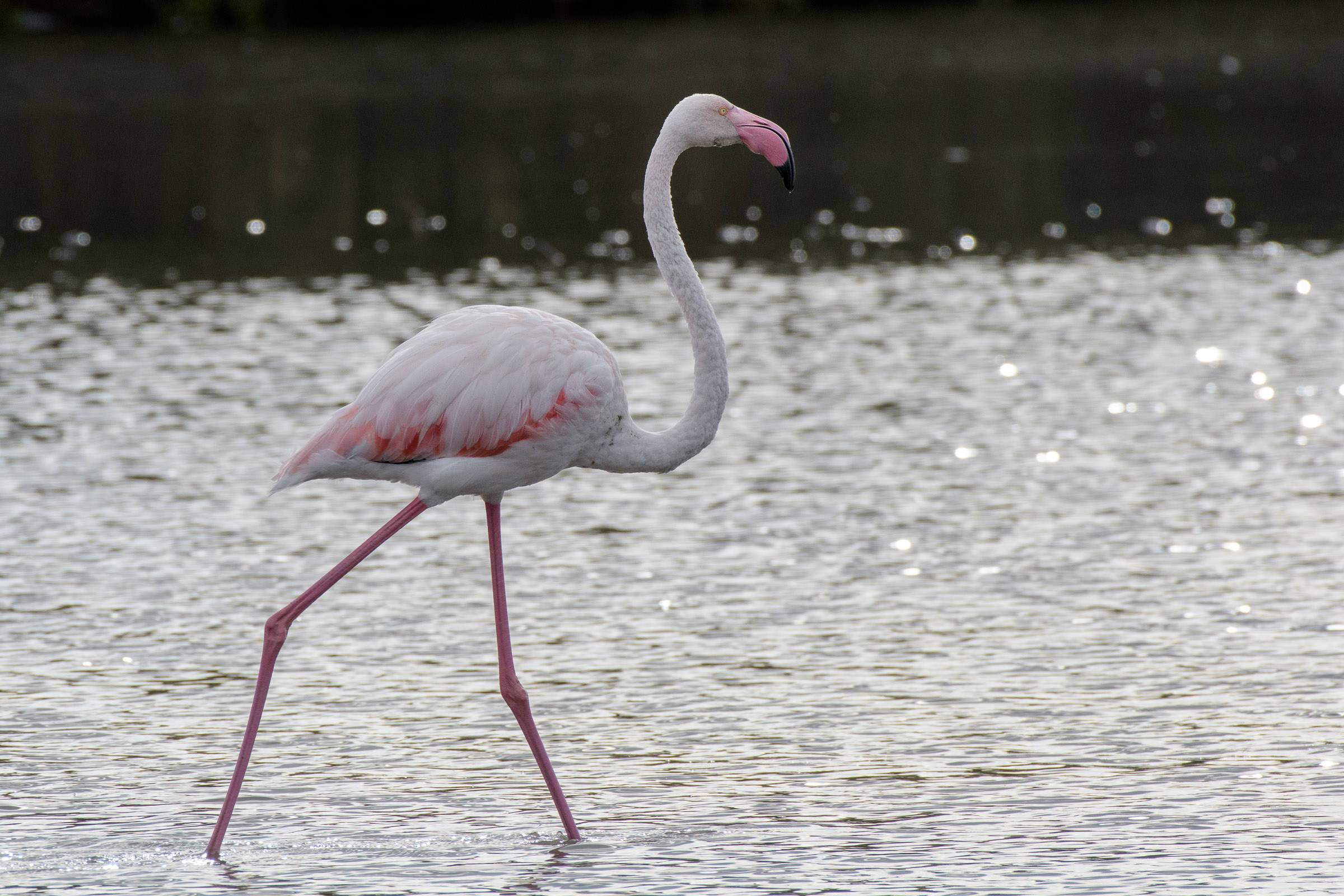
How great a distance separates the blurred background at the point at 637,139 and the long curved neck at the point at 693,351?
411 inches

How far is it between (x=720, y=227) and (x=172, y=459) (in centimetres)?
886

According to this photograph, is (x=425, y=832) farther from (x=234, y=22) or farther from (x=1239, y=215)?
(x=234, y=22)

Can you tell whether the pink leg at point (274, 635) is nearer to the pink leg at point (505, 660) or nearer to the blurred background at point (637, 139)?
the pink leg at point (505, 660)

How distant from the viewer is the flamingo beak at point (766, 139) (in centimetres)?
545

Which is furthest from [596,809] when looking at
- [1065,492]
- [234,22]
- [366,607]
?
[234,22]

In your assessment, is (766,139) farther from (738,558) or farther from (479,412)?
(738,558)

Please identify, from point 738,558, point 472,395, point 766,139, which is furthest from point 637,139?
point 472,395

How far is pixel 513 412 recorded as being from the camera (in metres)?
5.48

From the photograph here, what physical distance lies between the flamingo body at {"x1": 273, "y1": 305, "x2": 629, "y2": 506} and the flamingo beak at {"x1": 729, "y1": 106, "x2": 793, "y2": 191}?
2.27 ft

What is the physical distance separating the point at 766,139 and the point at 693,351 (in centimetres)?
61

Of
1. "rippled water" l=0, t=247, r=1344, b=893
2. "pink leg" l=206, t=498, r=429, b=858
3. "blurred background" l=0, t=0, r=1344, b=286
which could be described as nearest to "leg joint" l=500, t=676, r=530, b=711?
"rippled water" l=0, t=247, r=1344, b=893

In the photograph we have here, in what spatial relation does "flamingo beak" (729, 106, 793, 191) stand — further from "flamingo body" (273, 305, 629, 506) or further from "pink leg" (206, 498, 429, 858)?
"pink leg" (206, 498, 429, 858)

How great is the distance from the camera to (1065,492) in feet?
29.8

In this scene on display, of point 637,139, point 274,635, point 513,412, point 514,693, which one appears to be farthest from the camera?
point 637,139
